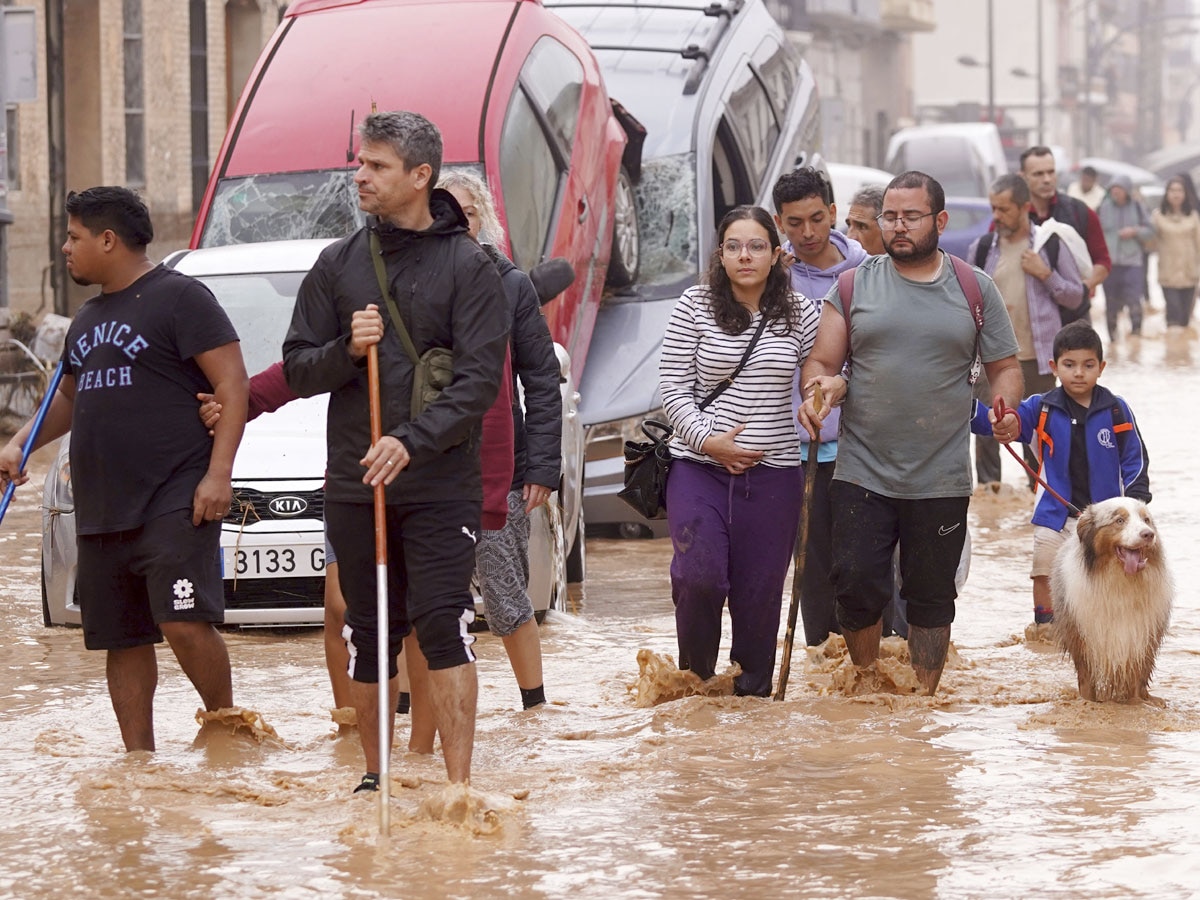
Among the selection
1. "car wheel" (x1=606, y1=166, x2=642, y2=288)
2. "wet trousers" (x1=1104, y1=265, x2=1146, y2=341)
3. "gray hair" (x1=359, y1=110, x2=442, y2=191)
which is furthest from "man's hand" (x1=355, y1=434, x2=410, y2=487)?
"wet trousers" (x1=1104, y1=265, x2=1146, y2=341)

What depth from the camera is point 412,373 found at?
225 inches

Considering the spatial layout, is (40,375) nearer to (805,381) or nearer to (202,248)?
(202,248)

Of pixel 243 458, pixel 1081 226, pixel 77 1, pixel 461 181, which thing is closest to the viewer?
pixel 461 181

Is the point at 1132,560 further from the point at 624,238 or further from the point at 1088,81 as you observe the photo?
the point at 1088,81

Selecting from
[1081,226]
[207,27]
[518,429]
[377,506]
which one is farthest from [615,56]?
[207,27]

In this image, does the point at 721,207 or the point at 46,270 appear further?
the point at 46,270

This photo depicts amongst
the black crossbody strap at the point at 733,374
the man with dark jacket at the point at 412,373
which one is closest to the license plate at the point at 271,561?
the black crossbody strap at the point at 733,374

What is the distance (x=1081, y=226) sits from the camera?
12.5m

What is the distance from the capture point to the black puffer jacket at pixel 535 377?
697cm

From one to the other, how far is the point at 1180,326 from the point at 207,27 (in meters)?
12.8

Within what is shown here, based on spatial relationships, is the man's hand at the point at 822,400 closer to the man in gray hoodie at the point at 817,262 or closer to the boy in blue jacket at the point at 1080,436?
the man in gray hoodie at the point at 817,262

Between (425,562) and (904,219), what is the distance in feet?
7.35

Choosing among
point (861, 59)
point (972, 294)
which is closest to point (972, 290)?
point (972, 294)

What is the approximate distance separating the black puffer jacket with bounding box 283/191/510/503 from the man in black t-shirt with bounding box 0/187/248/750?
2.15 ft
